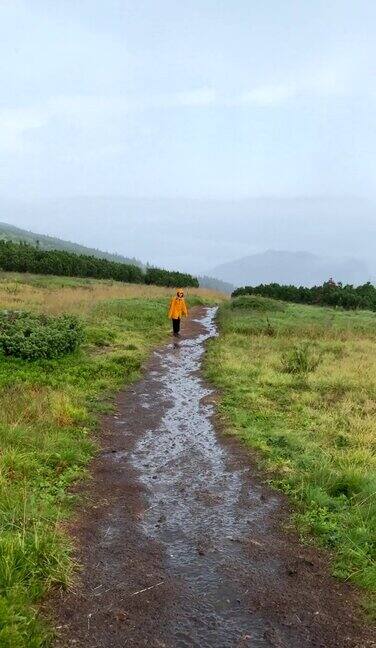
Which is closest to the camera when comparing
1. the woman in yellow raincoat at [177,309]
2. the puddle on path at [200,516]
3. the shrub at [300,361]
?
the puddle on path at [200,516]

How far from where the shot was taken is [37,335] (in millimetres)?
15883

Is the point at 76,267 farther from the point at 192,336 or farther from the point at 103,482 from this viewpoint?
the point at 103,482

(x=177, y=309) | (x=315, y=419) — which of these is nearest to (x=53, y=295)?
(x=177, y=309)

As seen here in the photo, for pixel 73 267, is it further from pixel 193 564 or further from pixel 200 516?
pixel 193 564

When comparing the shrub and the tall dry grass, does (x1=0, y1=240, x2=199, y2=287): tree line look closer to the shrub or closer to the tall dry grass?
the tall dry grass

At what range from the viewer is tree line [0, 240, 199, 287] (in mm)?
49469

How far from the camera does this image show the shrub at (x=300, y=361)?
17.4 meters

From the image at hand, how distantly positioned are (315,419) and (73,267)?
143ft

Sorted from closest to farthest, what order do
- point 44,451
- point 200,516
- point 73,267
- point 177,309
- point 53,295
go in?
point 200,516
point 44,451
point 177,309
point 53,295
point 73,267

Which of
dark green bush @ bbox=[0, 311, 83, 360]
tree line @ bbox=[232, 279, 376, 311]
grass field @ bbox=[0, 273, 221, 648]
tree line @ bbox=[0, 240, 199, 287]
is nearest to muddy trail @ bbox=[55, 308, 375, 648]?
grass field @ bbox=[0, 273, 221, 648]

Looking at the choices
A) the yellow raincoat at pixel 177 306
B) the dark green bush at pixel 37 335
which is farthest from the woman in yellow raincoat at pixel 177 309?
the dark green bush at pixel 37 335

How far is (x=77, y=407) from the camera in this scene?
39.0 feet

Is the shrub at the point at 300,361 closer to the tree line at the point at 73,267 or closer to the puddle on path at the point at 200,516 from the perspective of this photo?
the puddle on path at the point at 200,516

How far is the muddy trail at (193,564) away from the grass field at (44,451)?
1.19 feet
